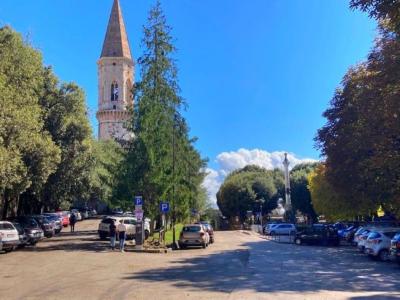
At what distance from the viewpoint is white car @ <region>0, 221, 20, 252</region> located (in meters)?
25.8

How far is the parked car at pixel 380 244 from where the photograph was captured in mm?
25359

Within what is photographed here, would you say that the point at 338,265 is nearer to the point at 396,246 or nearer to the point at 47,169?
the point at 396,246

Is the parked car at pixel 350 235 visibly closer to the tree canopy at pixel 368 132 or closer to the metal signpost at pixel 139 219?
the tree canopy at pixel 368 132

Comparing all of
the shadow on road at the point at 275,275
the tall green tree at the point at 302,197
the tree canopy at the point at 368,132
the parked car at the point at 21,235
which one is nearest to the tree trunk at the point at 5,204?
the parked car at the point at 21,235

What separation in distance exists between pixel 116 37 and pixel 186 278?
90455mm

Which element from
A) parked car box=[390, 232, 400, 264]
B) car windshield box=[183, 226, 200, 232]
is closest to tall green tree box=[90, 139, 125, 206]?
car windshield box=[183, 226, 200, 232]

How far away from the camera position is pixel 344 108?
34.8 m

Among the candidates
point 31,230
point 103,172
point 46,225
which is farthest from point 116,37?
point 31,230

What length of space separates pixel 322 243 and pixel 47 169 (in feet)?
69.2

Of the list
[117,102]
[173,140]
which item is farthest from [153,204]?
[117,102]

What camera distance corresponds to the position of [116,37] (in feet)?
334

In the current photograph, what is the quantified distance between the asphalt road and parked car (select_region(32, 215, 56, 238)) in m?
14.2

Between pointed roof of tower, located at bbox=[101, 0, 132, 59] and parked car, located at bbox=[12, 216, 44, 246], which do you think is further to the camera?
pointed roof of tower, located at bbox=[101, 0, 132, 59]

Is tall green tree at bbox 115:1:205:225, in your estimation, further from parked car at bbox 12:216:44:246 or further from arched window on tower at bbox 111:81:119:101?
arched window on tower at bbox 111:81:119:101
